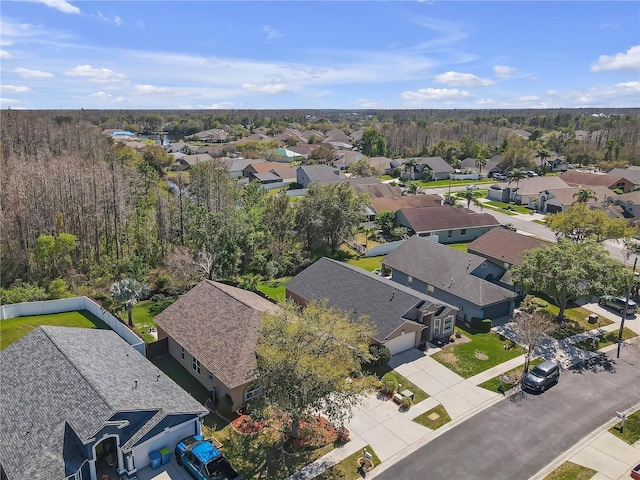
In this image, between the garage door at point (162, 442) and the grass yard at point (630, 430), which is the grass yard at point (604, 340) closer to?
the grass yard at point (630, 430)

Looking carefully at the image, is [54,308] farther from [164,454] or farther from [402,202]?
[402,202]

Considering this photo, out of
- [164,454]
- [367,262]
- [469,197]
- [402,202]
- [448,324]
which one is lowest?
[164,454]

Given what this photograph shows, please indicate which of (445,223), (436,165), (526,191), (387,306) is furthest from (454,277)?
(436,165)

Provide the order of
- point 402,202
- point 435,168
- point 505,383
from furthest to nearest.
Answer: point 435,168 < point 402,202 < point 505,383

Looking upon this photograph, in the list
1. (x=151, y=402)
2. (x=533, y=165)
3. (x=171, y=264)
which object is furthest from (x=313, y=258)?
(x=533, y=165)

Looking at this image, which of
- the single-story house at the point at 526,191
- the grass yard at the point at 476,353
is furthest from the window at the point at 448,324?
the single-story house at the point at 526,191

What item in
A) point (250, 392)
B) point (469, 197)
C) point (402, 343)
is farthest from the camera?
point (469, 197)

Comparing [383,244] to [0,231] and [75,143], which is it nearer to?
[0,231]
